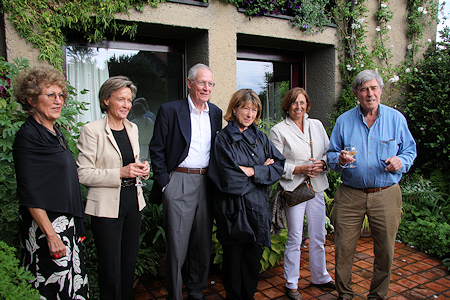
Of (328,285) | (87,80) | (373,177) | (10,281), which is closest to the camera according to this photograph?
(10,281)

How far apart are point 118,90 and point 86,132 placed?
40cm

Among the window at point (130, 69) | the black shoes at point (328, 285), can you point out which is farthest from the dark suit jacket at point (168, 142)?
the black shoes at point (328, 285)

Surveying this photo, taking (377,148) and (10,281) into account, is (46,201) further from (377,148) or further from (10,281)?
(377,148)

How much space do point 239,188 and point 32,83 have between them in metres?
1.70

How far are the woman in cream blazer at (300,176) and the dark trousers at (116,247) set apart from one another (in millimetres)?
1497

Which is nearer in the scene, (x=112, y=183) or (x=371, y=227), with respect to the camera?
(x=112, y=183)

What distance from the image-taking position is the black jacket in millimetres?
2898

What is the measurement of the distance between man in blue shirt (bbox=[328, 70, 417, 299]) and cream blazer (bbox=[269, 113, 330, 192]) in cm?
28

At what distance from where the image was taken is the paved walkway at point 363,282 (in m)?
3.49

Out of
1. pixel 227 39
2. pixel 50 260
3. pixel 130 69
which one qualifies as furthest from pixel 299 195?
pixel 130 69

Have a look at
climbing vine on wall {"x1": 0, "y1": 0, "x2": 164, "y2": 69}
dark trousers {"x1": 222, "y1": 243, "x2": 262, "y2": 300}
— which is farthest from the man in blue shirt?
climbing vine on wall {"x1": 0, "y1": 0, "x2": 164, "y2": 69}

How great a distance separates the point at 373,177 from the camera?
3006 mm

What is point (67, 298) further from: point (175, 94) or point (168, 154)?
point (175, 94)

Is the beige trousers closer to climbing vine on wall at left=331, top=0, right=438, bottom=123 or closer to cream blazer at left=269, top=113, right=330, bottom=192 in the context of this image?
cream blazer at left=269, top=113, right=330, bottom=192
